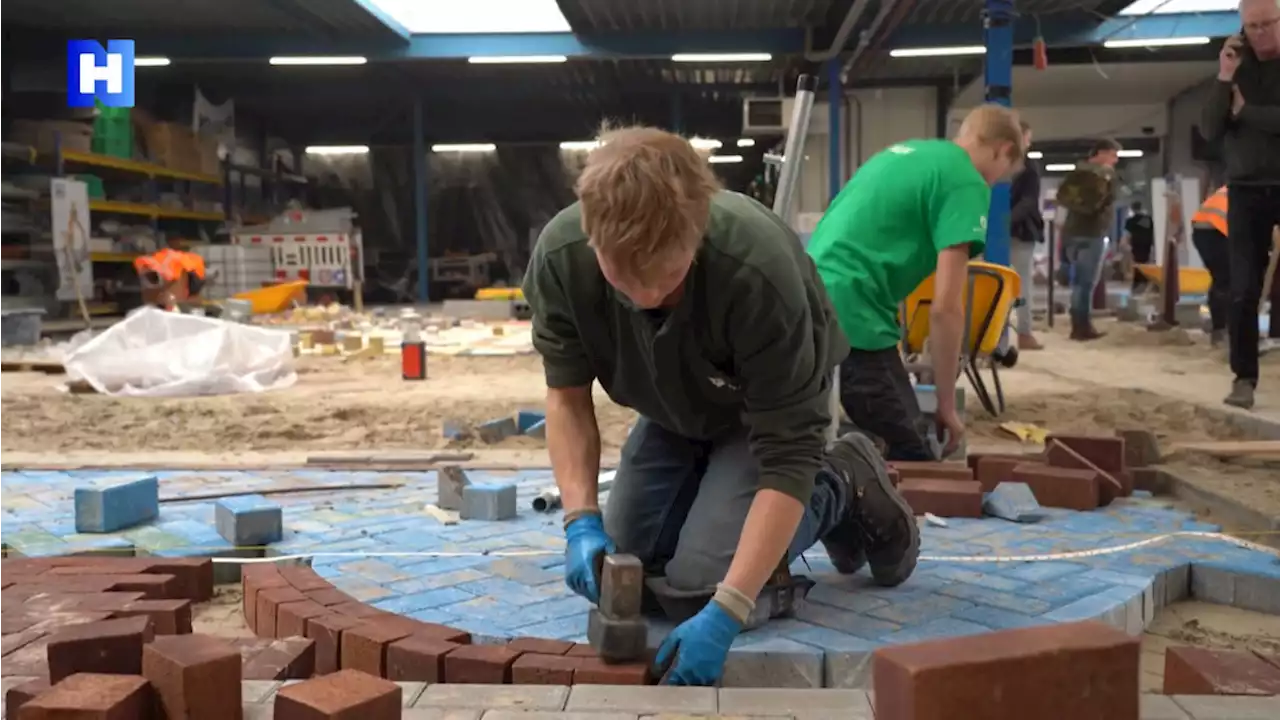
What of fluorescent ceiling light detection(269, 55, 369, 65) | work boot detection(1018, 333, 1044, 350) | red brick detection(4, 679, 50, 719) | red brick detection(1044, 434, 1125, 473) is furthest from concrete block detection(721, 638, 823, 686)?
fluorescent ceiling light detection(269, 55, 369, 65)

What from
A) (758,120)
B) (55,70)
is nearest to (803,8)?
(758,120)

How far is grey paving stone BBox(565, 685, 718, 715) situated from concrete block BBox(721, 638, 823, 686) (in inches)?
12.3

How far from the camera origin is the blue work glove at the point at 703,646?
6.37 ft

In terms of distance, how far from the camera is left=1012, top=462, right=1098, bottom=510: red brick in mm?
3363

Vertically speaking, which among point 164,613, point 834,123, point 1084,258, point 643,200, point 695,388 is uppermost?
point 834,123

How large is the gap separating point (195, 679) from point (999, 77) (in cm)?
701

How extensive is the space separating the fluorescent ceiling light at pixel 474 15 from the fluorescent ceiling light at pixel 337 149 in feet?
25.7

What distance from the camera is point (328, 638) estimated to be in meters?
2.19

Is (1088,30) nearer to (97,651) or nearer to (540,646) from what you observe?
(540,646)

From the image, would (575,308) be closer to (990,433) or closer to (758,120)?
(990,433)

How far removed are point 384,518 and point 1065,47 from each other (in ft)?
40.9

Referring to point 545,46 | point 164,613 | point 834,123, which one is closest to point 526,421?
point 164,613

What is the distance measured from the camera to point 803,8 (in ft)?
39.2

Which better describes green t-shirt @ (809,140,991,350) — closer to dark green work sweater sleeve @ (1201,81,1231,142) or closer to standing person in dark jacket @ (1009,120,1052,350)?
dark green work sweater sleeve @ (1201,81,1231,142)
